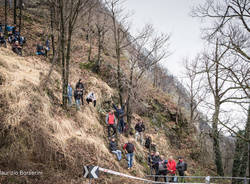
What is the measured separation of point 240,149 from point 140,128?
6128mm

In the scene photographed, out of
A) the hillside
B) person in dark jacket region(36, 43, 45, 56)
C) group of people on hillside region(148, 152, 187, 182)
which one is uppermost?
person in dark jacket region(36, 43, 45, 56)

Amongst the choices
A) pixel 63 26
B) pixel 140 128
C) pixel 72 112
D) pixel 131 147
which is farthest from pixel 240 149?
pixel 63 26

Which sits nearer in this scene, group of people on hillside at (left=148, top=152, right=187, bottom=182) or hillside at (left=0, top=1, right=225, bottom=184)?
hillside at (left=0, top=1, right=225, bottom=184)

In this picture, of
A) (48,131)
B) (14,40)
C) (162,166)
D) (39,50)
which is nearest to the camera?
(48,131)

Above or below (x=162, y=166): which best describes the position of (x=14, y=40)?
above

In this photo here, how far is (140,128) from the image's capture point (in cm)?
1229

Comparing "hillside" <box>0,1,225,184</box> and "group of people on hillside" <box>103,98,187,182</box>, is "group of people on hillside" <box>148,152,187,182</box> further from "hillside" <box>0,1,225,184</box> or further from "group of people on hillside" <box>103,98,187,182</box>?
"hillside" <box>0,1,225,184</box>

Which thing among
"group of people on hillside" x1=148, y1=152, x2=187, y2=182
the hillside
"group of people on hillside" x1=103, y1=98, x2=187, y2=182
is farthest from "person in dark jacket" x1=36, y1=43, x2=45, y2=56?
"group of people on hillside" x1=148, y1=152, x2=187, y2=182

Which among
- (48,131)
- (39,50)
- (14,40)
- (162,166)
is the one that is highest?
(14,40)

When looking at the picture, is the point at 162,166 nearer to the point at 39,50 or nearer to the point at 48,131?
the point at 48,131

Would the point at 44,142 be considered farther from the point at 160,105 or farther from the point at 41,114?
the point at 160,105

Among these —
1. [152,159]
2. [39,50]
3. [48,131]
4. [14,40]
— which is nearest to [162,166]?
[152,159]

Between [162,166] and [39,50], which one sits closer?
[162,166]

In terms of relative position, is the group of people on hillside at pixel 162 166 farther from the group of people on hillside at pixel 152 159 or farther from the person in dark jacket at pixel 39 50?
the person in dark jacket at pixel 39 50
